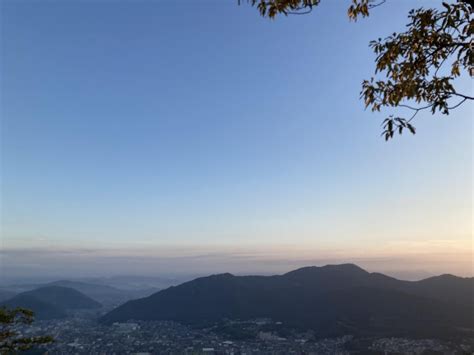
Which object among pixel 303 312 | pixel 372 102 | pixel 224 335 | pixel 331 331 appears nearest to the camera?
pixel 372 102

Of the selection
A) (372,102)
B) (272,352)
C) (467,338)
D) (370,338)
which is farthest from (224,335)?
(372,102)

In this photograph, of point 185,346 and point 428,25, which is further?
point 185,346

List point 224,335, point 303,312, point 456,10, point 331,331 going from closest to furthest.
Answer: point 456,10, point 331,331, point 224,335, point 303,312

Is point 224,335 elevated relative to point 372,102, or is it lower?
lower

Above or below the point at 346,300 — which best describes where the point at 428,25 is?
above

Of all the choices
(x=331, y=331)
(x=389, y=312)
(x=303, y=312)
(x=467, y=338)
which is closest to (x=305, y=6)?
(x=467, y=338)

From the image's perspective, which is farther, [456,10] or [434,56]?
Result: [434,56]

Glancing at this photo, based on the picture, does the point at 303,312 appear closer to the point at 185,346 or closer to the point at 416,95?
the point at 185,346

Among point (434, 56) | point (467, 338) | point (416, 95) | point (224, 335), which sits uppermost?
point (434, 56)

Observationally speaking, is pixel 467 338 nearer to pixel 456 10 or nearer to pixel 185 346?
pixel 185 346
